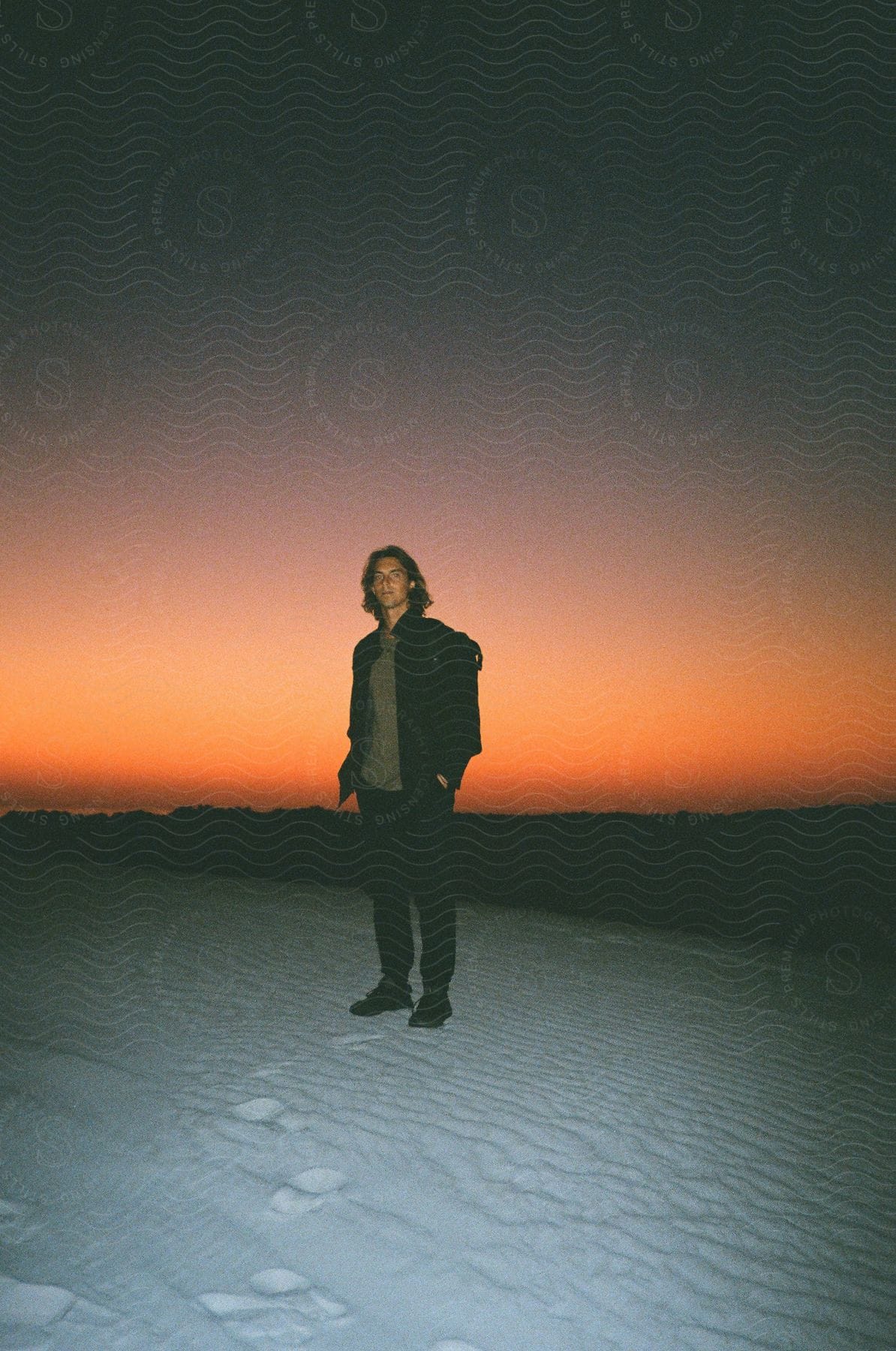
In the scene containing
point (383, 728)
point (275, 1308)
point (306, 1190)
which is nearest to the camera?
point (275, 1308)

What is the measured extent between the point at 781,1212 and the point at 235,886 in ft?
30.4

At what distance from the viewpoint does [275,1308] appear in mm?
2324

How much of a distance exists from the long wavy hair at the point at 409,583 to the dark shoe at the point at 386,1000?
86.6 inches

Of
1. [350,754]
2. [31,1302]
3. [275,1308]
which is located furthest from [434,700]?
[31,1302]

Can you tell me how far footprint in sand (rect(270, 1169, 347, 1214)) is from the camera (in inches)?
111

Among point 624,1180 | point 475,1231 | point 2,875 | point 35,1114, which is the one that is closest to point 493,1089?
point 624,1180

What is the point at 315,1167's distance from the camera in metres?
3.11

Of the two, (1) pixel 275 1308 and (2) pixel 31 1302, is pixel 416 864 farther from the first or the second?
(2) pixel 31 1302

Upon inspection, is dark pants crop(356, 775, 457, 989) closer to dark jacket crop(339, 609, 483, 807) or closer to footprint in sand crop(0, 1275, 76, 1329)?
dark jacket crop(339, 609, 483, 807)

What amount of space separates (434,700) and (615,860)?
47.7ft

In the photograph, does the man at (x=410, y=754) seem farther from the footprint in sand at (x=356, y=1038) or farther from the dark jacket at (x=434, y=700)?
the footprint in sand at (x=356, y=1038)

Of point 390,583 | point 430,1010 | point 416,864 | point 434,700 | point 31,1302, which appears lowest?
point 31,1302

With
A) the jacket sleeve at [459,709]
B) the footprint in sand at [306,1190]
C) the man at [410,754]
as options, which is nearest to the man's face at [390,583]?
the man at [410,754]

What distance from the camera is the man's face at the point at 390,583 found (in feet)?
15.3
